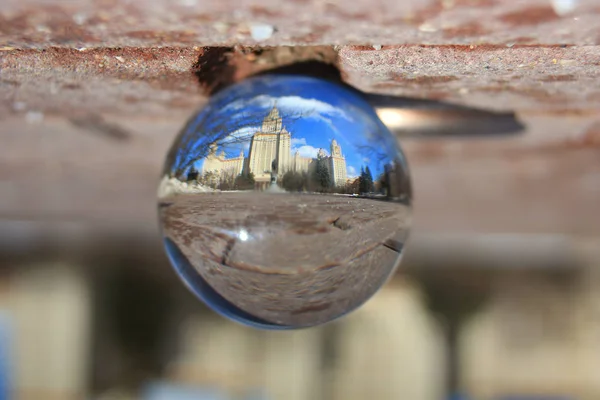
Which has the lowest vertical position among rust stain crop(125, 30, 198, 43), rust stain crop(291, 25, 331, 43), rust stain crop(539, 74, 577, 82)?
rust stain crop(125, 30, 198, 43)

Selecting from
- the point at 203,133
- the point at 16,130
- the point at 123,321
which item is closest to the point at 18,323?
the point at 123,321

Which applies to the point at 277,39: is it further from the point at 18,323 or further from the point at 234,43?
the point at 18,323

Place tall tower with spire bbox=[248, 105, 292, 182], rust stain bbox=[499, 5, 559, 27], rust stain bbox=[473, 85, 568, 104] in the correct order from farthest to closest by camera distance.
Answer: rust stain bbox=[473, 85, 568, 104] → tall tower with spire bbox=[248, 105, 292, 182] → rust stain bbox=[499, 5, 559, 27]

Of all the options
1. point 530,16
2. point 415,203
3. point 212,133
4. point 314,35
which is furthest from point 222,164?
point 415,203

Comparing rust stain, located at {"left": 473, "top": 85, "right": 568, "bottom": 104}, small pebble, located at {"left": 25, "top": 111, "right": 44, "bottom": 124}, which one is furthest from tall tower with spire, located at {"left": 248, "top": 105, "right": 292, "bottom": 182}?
small pebble, located at {"left": 25, "top": 111, "right": 44, "bottom": 124}

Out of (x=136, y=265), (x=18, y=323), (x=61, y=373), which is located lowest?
(x=61, y=373)

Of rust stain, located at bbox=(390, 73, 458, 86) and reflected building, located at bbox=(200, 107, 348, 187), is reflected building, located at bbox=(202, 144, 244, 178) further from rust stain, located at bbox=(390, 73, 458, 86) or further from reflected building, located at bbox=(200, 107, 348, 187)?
rust stain, located at bbox=(390, 73, 458, 86)

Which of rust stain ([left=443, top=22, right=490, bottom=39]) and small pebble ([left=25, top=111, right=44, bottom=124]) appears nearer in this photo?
rust stain ([left=443, top=22, right=490, bottom=39])
